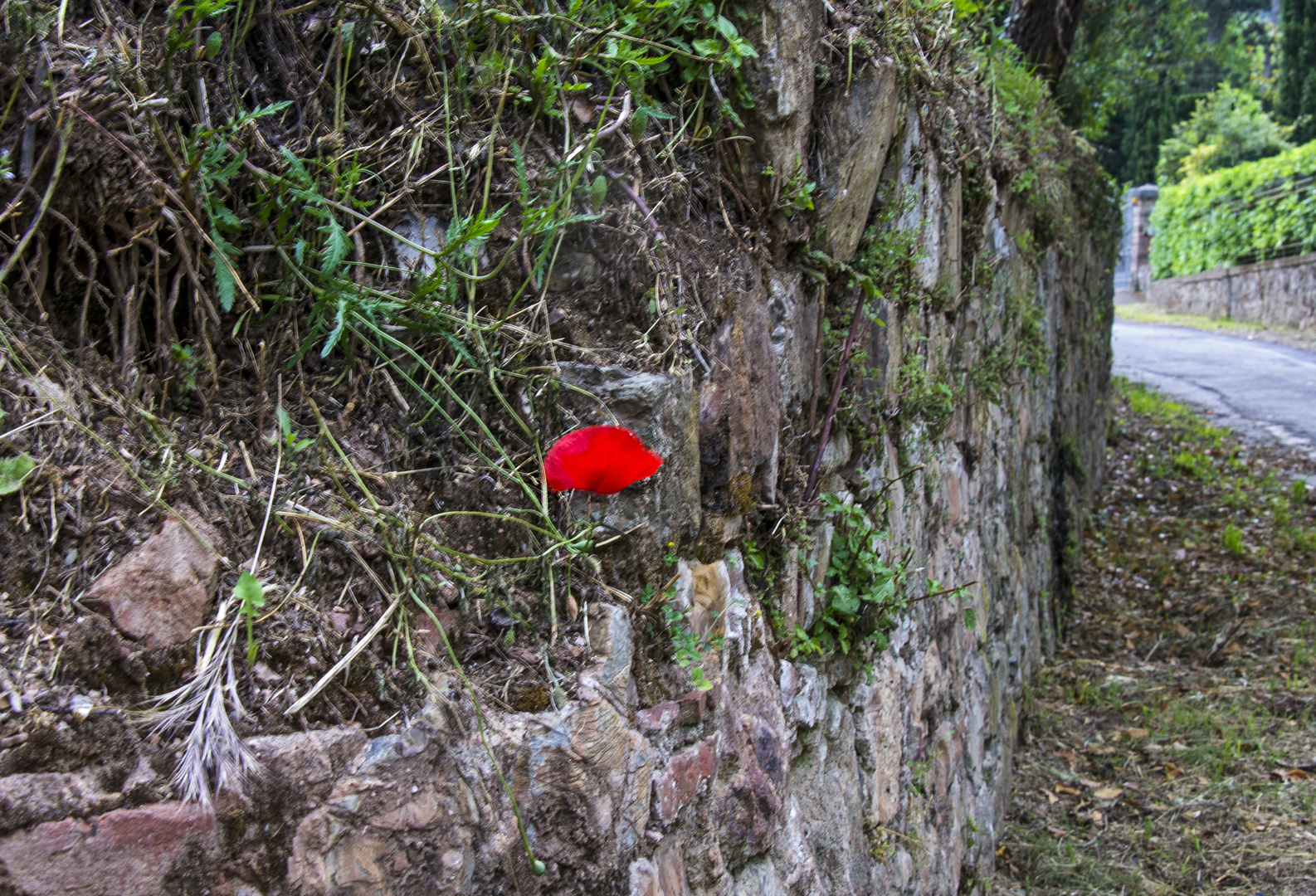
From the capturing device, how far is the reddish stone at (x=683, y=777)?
1411 millimetres

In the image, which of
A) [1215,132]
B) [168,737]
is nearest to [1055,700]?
[168,737]

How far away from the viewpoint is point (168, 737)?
3.23ft

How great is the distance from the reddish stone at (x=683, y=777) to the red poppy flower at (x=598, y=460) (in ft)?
1.59

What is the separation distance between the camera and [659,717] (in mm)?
1442

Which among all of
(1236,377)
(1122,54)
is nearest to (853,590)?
(1122,54)

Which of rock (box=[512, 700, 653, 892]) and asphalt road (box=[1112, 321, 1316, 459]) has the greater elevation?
rock (box=[512, 700, 653, 892])

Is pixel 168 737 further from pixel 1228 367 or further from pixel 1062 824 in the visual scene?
pixel 1228 367

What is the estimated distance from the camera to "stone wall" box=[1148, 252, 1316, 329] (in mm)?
13375

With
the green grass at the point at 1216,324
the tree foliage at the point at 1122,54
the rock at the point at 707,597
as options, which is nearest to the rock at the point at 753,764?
the rock at the point at 707,597

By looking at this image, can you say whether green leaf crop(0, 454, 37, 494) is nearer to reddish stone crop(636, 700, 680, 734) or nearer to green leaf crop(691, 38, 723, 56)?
reddish stone crop(636, 700, 680, 734)

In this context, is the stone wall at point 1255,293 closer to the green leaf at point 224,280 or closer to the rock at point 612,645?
the rock at point 612,645

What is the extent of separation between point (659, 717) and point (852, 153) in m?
1.45

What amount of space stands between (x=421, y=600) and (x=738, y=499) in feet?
2.45

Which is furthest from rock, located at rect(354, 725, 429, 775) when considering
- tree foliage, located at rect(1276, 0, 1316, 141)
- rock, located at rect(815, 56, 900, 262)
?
tree foliage, located at rect(1276, 0, 1316, 141)
